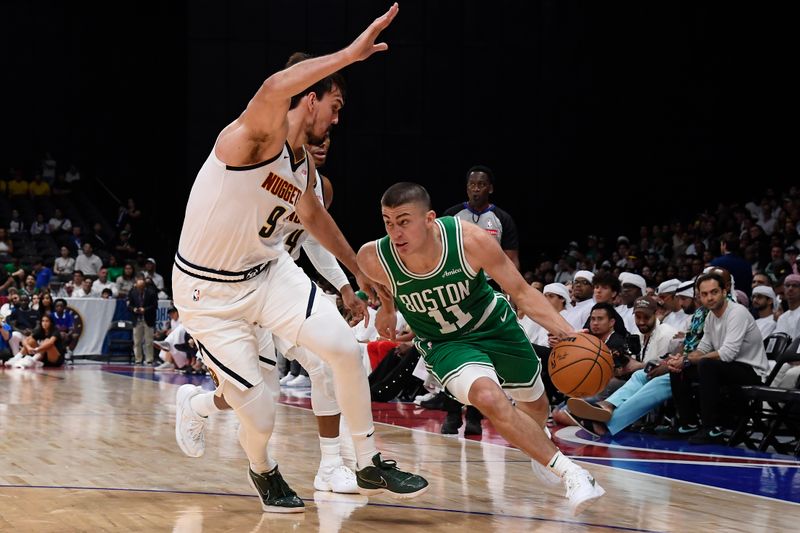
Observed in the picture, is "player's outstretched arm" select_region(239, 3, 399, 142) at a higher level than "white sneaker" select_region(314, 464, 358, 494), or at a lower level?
higher

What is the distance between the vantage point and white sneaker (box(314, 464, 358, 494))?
520cm

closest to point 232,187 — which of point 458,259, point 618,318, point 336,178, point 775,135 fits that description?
point 458,259

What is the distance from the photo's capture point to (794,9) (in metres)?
21.9

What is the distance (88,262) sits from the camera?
866 inches

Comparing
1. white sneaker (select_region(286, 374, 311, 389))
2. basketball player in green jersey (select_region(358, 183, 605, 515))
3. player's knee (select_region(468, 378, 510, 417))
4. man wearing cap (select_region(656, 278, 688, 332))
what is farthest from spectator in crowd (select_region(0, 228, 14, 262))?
player's knee (select_region(468, 378, 510, 417))

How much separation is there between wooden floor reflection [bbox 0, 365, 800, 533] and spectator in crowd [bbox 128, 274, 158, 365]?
32.3 feet

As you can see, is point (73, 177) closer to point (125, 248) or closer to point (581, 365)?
point (125, 248)

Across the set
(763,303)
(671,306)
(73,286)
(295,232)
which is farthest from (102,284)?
(295,232)

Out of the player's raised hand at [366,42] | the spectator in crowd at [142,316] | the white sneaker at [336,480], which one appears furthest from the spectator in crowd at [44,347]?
the player's raised hand at [366,42]

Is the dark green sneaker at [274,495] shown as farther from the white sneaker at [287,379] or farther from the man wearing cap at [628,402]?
the white sneaker at [287,379]

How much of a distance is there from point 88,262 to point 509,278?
61.0ft

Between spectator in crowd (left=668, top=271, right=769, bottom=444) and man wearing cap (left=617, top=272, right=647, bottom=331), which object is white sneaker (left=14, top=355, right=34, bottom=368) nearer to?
man wearing cap (left=617, top=272, right=647, bottom=331)

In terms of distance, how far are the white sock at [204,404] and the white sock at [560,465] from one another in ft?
6.02

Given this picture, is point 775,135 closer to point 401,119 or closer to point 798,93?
point 798,93
